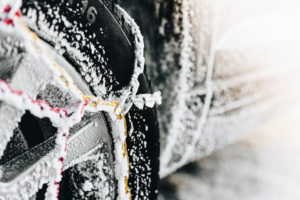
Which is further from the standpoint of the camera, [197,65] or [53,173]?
[197,65]

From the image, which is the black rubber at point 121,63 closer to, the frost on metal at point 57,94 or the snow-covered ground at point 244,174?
the frost on metal at point 57,94

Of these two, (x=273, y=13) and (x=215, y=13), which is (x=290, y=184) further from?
(x=215, y=13)

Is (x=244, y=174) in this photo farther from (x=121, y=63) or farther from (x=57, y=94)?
(x=57, y=94)

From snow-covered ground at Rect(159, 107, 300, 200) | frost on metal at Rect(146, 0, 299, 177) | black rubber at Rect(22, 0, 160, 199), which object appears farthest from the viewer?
snow-covered ground at Rect(159, 107, 300, 200)

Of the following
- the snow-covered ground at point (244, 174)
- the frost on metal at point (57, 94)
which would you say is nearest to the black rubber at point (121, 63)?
the frost on metal at point (57, 94)

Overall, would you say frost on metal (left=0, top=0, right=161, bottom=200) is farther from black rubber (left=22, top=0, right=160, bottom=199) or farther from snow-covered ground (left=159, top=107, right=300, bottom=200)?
snow-covered ground (left=159, top=107, right=300, bottom=200)

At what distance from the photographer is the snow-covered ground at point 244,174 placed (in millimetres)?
1948

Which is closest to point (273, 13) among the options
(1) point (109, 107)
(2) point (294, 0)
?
(2) point (294, 0)

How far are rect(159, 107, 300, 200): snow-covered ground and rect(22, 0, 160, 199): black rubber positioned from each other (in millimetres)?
799

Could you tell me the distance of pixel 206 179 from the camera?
2.07m

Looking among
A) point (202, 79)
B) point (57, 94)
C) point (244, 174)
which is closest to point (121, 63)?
point (57, 94)

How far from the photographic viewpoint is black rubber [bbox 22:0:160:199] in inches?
29.6

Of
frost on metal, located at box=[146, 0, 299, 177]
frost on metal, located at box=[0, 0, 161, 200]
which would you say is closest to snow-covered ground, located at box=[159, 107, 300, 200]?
frost on metal, located at box=[146, 0, 299, 177]

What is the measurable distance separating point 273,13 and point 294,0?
24 cm
